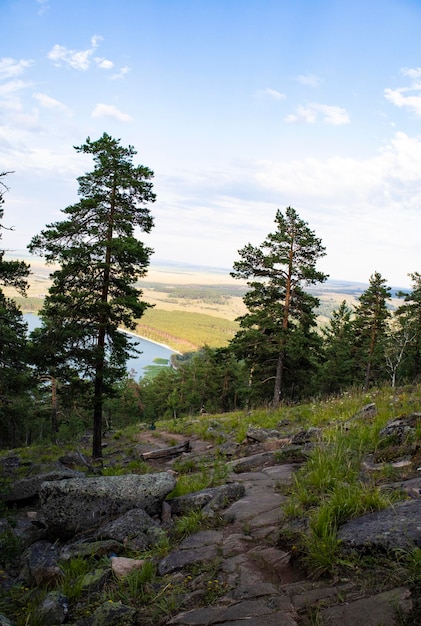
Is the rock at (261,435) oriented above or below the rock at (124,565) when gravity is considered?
below

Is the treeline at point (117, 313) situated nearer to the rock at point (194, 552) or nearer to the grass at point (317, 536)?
the grass at point (317, 536)

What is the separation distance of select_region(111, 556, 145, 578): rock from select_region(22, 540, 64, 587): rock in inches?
26.9

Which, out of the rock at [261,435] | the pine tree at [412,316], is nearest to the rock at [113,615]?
the rock at [261,435]

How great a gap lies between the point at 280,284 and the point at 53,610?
21.0 m

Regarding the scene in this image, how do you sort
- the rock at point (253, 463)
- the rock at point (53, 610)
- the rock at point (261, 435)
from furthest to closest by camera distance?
the rock at point (261, 435) → the rock at point (253, 463) → the rock at point (53, 610)

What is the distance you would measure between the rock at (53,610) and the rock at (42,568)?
2.10ft

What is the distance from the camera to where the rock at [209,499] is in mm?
5668

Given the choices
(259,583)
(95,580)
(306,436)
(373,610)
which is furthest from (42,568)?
(306,436)

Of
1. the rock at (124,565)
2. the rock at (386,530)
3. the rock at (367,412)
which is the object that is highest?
the rock at (386,530)

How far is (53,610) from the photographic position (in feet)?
11.5

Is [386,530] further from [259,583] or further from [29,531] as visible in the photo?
[29,531]

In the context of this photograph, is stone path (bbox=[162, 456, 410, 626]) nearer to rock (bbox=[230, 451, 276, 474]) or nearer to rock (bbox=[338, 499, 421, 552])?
rock (bbox=[338, 499, 421, 552])

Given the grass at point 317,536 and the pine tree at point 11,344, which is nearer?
the grass at point 317,536

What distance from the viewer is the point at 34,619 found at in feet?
11.2
